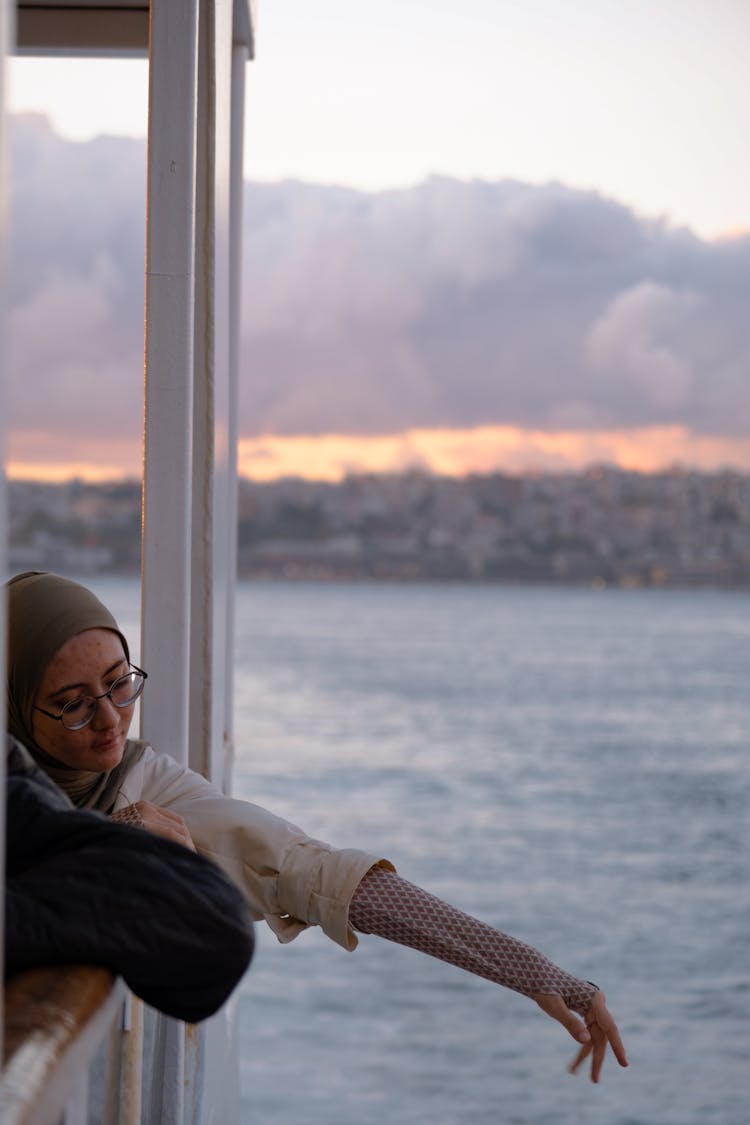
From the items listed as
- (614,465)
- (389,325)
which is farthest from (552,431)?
(389,325)

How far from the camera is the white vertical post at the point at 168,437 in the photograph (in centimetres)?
Result: 193

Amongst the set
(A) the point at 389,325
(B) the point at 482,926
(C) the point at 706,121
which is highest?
(C) the point at 706,121

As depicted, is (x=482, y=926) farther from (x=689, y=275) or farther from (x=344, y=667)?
(x=689, y=275)

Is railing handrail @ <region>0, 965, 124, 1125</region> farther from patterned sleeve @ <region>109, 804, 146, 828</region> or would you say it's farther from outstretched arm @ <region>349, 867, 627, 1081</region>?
outstretched arm @ <region>349, 867, 627, 1081</region>

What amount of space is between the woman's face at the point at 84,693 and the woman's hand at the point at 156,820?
0.14m

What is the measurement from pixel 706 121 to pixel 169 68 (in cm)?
3772

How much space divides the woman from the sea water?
563 centimetres

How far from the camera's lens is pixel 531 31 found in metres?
34.4

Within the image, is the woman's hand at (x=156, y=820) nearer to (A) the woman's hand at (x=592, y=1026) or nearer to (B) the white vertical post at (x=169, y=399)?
(A) the woman's hand at (x=592, y=1026)

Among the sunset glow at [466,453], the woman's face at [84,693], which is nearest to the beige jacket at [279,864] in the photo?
the woman's face at [84,693]

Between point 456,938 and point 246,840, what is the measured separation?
0.26m

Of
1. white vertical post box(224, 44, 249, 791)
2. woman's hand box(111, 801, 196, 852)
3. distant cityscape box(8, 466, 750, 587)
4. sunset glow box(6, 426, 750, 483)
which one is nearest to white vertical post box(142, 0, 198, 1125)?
woman's hand box(111, 801, 196, 852)

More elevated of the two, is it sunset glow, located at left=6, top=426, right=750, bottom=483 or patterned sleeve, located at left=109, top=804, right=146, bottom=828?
sunset glow, located at left=6, top=426, right=750, bottom=483

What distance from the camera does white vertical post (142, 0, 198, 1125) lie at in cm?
193
